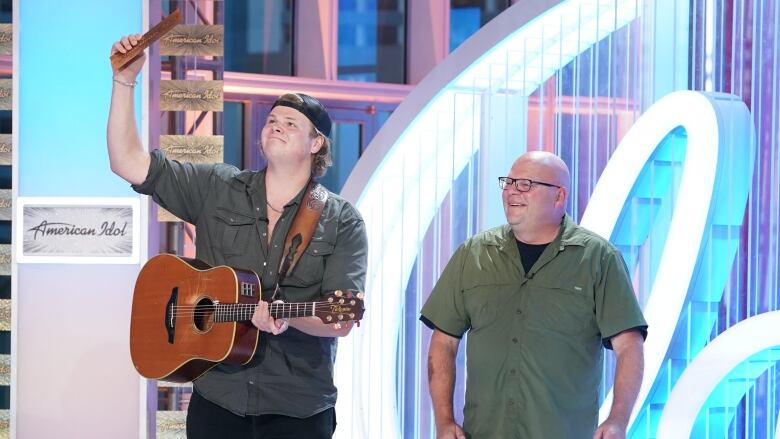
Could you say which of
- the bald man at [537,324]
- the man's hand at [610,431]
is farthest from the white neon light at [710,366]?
the man's hand at [610,431]

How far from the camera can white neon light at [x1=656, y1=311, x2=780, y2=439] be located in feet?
10.9

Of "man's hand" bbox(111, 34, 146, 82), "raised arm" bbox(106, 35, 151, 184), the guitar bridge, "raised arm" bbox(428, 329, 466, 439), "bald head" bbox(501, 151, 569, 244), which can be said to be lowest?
"raised arm" bbox(428, 329, 466, 439)

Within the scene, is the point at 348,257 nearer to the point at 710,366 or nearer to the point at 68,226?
the point at 710,366

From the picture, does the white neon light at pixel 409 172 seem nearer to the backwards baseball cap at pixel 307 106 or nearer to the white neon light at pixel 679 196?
the white neon light at pixel 679 196

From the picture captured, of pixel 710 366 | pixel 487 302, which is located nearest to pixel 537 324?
pixel 487 302

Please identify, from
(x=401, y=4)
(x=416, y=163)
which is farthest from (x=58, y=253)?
(x=401, y=4)

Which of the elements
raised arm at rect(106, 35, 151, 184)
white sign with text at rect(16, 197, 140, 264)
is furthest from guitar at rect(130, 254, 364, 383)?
white sign with text at rect(16, 197, 140, 264)

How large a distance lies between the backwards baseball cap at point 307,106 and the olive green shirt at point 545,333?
0.65 m

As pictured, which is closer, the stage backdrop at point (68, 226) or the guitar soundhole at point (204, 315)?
the guitar soundhole at point (204, 315)

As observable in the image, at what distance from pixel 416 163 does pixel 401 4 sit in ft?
27.0

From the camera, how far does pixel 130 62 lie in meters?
2.90

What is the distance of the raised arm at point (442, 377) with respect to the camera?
2.94m

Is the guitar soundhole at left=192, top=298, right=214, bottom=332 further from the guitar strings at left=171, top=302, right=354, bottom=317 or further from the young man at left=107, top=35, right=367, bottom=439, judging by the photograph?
the young man at left=107, top=35, right=367, bottom=439

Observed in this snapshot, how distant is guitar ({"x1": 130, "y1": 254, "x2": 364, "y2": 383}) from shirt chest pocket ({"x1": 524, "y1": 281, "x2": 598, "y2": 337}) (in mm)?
490
